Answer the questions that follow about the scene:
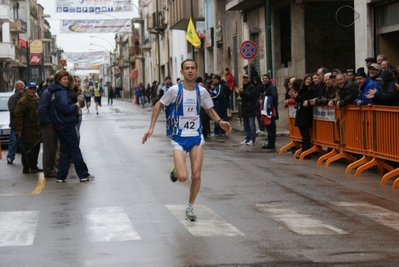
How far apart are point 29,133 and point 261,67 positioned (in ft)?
62.6

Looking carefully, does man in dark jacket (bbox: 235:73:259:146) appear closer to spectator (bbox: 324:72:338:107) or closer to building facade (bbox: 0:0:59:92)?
spectator (bbox: 324:72:338:107)

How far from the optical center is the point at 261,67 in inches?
1353

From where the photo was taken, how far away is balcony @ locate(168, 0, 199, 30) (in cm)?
5003

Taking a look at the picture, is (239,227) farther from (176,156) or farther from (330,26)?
(330,26)

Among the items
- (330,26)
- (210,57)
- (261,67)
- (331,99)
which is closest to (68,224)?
(331,99)

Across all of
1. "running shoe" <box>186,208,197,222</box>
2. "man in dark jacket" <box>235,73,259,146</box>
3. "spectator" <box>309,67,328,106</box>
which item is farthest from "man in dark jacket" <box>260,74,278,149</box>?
"running shoe" <box>186,208,197,222</box>

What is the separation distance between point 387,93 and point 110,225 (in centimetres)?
661

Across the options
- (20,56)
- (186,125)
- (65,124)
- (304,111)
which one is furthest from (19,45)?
(186,125)

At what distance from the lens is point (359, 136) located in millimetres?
15594

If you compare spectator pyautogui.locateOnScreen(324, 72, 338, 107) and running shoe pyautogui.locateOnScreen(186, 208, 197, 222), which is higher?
spectator pyautogui.locateOnScreen(324, 72, 338, 107)

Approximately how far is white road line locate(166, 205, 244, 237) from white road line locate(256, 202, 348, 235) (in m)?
0.64

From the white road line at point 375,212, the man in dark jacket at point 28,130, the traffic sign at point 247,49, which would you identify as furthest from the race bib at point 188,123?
the traffic sign at point 247,49

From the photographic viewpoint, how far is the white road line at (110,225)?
8.78m

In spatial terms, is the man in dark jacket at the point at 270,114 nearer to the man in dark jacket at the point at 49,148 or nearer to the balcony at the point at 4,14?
the man in dark jacket at the point at 49,148
